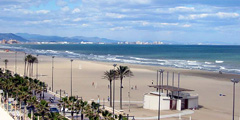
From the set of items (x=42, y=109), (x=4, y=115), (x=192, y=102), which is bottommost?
(x=192, y=102)

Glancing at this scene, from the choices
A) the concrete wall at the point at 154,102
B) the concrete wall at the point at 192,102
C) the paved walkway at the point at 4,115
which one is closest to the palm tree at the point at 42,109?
the paved walkway at the point at 4,115

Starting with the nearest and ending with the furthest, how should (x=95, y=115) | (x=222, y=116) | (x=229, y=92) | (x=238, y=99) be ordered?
(x=95, y=115)
(x=222, y=116)
(x=238, y=99)
(x=229, y=92)

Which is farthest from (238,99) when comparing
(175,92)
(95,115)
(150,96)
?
(95,115)

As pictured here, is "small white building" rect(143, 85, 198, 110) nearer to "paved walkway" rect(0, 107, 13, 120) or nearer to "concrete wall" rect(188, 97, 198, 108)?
"concrete wall" rect(188, 97, 198, 108)

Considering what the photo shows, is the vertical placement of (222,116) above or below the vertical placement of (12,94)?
below

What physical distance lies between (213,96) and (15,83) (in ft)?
91.9

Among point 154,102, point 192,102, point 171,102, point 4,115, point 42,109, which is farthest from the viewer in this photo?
point 192,102

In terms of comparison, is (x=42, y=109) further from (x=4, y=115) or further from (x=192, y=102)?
(x=192, y=102)

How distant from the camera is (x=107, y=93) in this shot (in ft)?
163

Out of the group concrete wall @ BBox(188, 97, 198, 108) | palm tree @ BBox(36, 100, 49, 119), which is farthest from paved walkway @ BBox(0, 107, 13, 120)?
concrete wall @ BBox(188, 97, 198, 108)

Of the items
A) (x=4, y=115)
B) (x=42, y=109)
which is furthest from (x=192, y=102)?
(x=4, y=115)

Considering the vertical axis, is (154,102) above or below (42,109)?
below

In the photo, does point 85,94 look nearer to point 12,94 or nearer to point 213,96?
point 12,94

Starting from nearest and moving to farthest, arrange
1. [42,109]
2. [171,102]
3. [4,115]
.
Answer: [42,109], [4,115], [171,102]
